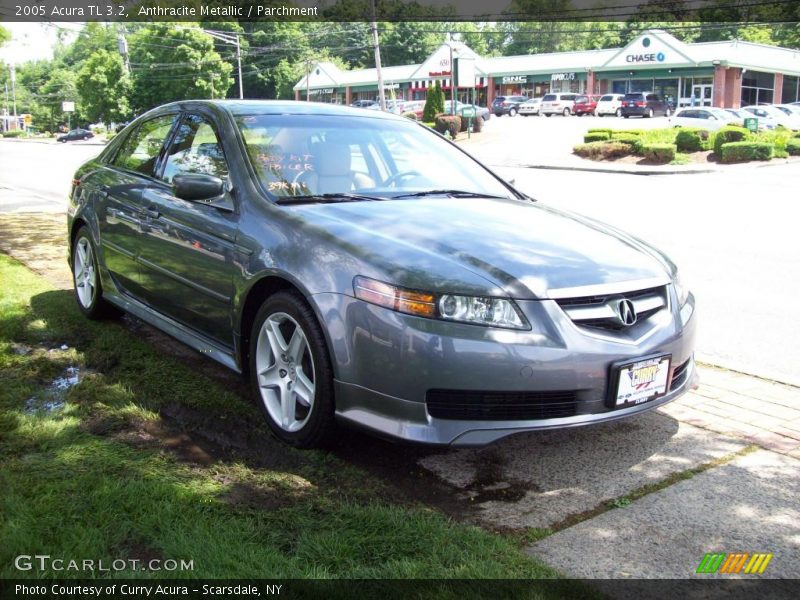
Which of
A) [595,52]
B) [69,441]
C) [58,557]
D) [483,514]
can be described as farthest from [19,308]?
[595,52]

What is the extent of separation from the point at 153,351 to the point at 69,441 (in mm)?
1609

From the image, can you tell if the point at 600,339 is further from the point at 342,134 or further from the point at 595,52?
the point at 595,52

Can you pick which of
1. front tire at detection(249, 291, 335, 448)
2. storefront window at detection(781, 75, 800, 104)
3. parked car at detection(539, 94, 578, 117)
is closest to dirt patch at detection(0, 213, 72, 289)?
front tire at detection(249, 291, 335, 448)

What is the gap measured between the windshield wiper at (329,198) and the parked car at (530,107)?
2229 inches

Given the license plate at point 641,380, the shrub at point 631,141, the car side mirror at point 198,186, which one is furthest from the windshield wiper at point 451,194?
the shrub at point 631,141

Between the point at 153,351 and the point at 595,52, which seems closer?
the point at 153,351

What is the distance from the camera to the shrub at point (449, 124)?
136 ft

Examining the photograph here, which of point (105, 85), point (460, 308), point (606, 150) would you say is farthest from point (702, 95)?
point (460, 308)

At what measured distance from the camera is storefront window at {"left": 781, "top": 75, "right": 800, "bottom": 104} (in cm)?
6375

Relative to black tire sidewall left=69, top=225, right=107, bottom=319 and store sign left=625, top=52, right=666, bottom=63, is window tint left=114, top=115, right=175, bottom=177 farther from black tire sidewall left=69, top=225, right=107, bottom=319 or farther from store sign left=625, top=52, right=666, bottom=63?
store sign left=625, top=52, right=666, bottom=63

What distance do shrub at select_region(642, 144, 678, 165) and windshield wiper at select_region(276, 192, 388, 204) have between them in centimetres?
2531

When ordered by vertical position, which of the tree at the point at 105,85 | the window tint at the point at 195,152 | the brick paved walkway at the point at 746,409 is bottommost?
the brick paved walkway at the point at 746,409

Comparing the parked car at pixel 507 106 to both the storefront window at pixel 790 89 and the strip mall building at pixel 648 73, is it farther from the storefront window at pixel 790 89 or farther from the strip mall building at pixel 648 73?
the storefront window at pixel 790 89

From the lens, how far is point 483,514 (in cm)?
329
